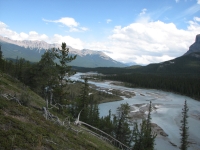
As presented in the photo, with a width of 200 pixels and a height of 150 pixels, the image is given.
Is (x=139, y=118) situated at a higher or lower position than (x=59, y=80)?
lower

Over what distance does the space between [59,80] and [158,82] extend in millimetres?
144615

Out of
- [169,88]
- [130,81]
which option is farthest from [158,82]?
[130,81]

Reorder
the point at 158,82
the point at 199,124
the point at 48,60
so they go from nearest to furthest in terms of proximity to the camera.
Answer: the point at 48,60, the point at 199,124, the point at 158,82

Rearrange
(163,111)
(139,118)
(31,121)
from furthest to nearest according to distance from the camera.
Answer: (163,111) → (139,118) → (31,121)

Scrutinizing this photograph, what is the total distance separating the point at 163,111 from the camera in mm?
77875

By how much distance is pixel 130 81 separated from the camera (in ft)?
605

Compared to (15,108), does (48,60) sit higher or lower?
higher

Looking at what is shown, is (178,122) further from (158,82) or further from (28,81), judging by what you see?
(158,82)

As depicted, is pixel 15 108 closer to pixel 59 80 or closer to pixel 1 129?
pixel 1 129

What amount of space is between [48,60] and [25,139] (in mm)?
37360

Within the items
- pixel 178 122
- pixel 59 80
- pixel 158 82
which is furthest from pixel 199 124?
pixel 158 82

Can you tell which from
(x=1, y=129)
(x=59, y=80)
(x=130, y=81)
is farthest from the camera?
(x=130, y=81)

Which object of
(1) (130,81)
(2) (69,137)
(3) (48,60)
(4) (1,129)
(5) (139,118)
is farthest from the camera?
(1) (130,81)

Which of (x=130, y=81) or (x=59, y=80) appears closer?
(x=59, y=80)
